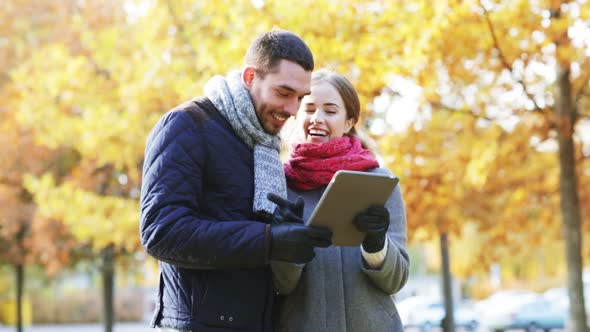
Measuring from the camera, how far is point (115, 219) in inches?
455

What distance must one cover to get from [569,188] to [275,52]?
258 inches

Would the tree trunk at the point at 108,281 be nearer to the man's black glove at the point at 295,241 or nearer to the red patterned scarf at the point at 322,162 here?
the red patterned scarf at the point at 322,162

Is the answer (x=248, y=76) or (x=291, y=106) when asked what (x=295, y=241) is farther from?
(x=248, y=76)

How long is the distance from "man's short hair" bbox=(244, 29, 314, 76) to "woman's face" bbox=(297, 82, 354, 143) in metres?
0.57

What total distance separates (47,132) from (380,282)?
9913 mm

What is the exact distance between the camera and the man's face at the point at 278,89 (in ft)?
9.89

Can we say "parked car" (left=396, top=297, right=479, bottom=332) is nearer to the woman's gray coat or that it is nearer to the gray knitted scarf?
the woman's gray coat

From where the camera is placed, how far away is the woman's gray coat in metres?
3.38

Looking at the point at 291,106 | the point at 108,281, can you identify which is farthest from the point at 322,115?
the point at 108,281

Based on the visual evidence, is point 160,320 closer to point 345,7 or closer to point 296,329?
point 296,329

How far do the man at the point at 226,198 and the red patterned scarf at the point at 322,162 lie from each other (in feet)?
1.11

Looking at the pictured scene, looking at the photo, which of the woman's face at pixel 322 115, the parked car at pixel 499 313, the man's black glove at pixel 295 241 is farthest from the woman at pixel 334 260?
the parked car at pixel 499 313

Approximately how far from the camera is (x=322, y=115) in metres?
3.64

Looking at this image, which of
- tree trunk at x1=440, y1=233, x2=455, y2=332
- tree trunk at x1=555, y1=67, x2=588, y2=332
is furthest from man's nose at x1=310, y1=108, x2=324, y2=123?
tree trunk at x1=440, y1=233, x2=455, y2=332
